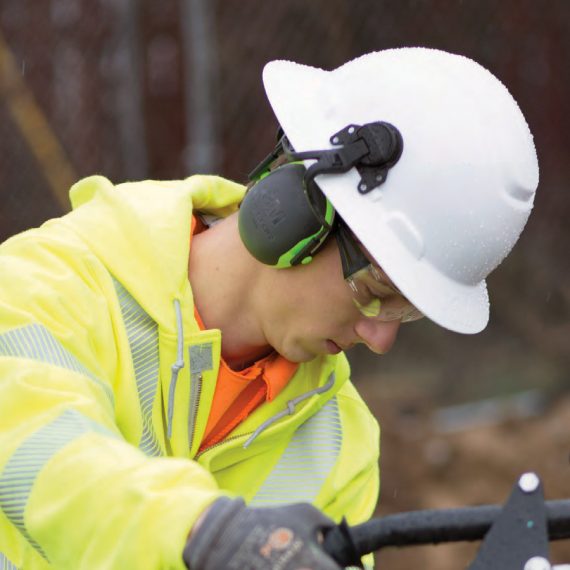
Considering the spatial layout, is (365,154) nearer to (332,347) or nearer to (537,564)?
(332,347)

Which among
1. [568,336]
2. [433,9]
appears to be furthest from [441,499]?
[433,9]

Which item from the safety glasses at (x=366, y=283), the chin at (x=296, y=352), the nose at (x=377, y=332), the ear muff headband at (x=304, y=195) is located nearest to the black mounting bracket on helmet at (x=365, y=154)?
the ear muff headband at (x=304, y=195)

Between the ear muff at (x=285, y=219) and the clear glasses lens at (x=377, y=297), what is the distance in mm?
136

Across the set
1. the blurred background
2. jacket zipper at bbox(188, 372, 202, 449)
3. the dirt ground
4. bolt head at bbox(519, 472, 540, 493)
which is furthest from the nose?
the dirt ground

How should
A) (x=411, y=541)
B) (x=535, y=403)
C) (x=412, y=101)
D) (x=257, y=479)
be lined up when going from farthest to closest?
(x=535, y=403)
(x=257, y=479)
(x=412, y=101)
(x=411, y=541)

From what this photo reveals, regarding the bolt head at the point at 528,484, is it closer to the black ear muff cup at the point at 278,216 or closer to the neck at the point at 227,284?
the black ear muff cup at the point at 278,216

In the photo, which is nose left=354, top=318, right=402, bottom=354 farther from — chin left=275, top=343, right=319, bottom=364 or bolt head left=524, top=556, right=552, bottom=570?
bolt head left=524, top=556, right=552, bottom=570

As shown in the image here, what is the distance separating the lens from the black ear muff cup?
315 cm

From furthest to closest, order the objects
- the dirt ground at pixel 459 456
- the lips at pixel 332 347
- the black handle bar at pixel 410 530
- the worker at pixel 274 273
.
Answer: the dirt ground at pixel 459 456
the lips at pixel 332 347
the worker at pixel 274 273
the black handle bar at pixel 410 530

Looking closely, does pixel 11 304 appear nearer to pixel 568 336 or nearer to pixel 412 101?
pixel 412 101

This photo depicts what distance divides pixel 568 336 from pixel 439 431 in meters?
1.30

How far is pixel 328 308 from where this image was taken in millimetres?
3289

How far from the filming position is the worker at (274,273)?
289cm

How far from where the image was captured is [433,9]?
7730mm
